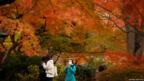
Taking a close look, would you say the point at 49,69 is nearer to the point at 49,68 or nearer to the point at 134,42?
the point at 49,68

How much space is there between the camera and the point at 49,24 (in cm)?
2259

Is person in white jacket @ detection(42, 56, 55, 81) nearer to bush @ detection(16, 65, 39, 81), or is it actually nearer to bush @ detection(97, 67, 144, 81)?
bush @ detection(97, 67, 144, 81)

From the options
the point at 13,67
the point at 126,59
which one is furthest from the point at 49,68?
the point at 13,67

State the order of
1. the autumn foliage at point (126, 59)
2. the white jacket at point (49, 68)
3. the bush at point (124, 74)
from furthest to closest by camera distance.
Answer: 1. the autumn foliage at point (126, 59)
2. the bush at point (124, 74)
3. the white jacket at point (49, 68)

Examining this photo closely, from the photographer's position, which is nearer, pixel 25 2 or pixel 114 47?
pixel 25 2

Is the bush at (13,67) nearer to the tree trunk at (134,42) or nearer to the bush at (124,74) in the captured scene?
the tree trunk at (134,42)

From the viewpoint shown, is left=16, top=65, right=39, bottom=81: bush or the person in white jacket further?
left=16, top=65, right=39, bottom=81: bush

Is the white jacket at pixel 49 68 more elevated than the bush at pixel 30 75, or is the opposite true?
the white jacket at pixel 49 68

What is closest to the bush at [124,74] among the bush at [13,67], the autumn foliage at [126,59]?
the autumn foliage at [126,59]

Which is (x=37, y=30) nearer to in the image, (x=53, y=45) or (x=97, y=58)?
(x=53, y=45)

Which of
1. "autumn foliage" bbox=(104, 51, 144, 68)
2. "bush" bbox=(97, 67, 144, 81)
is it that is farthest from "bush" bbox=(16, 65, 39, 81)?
"bush" bbox=(97, 67, 144, 81)

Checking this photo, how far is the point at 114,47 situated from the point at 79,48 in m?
2.76

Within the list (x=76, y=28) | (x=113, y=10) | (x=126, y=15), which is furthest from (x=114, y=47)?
(x=126, y=15)

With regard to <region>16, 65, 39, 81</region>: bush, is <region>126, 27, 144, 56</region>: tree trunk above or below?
above
